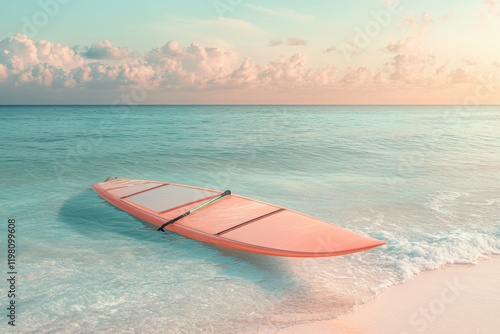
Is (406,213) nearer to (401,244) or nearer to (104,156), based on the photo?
(401,244)

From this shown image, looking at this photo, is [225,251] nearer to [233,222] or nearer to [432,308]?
[233,222]

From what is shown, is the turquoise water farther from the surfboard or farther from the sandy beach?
the surfboard

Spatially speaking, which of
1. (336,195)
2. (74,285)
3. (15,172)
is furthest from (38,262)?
(15,172)

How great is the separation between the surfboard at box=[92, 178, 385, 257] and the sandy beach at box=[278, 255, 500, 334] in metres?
0.84

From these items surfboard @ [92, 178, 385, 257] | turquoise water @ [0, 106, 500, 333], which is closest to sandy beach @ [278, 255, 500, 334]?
turquoise water @ [0, 106, 500, 333]

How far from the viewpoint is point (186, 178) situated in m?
14.2

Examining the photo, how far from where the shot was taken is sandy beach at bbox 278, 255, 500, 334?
15.4 ft

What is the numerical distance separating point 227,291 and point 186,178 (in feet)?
29.2

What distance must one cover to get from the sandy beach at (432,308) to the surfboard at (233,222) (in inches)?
33.2

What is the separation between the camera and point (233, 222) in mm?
7207

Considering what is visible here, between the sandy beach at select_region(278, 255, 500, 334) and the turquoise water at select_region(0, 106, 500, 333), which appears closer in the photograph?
the sandy beach at select_region(278, 255, 500, 334)

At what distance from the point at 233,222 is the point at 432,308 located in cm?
354

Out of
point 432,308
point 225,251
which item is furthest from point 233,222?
point 432,308

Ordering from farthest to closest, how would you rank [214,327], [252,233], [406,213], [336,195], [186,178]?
[186,178] → [336,195] → [406,213] → [252,233] → [214,327]
